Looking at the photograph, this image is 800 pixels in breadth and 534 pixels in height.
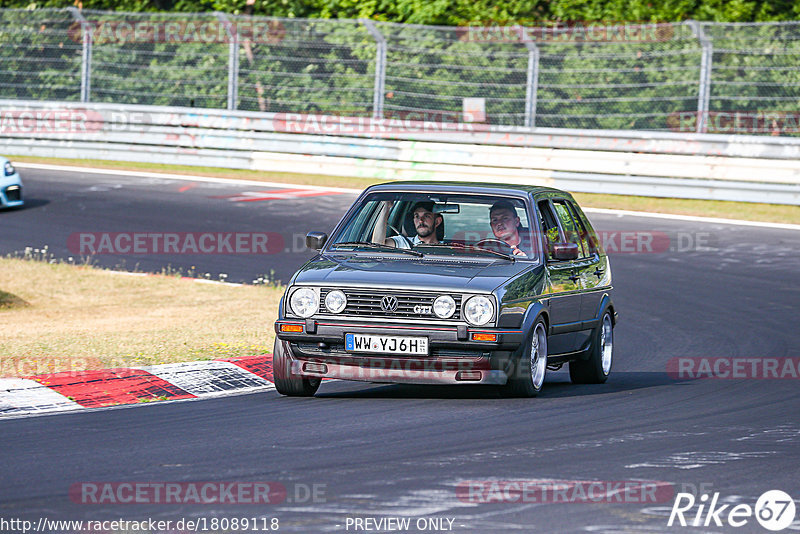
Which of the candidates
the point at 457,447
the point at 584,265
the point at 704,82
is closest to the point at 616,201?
the point at 704,82

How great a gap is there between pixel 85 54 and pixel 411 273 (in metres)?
18.7

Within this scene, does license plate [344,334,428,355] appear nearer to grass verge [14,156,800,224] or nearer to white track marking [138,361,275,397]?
white track marking [138,361,275,397]

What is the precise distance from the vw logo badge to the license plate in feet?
0.63

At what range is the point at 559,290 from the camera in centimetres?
937

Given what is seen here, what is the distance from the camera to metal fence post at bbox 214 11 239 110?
963 inches

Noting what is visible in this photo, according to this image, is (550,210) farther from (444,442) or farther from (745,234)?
(745,234)

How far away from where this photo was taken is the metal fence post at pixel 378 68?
23.6 metres

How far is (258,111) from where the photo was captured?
24984 mm

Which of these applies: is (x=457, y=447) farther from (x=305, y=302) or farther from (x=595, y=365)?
(x=595, y=365)

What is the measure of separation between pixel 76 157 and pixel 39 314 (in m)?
13.4

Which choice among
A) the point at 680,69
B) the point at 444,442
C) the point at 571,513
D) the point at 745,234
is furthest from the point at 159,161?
the point at 571,513

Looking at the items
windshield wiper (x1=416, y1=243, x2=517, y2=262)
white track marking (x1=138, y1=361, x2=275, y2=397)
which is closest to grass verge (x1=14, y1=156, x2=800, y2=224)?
windshield wiper (x1=416, y1=243, x2=517, y2=262)

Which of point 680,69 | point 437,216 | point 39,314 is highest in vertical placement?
point 680,69

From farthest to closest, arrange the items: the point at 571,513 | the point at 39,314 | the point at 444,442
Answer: the point at 39,314, the point at 444,442, the point at 571,513
